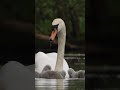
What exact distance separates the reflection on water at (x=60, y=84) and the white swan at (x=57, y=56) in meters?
0.15

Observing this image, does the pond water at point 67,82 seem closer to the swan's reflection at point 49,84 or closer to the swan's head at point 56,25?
the swan's reflection at point 49,84

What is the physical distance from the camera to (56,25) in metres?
3.10

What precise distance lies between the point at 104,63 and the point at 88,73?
4.4 inches

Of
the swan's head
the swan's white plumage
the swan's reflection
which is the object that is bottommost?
the swan's reflection

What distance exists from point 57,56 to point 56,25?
43 cm

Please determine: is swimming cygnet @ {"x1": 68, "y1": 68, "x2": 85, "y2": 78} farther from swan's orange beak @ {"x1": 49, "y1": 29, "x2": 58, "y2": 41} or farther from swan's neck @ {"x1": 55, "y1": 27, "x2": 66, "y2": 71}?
swan's orange beak @ {"x1": 49, "y1": 29, "x2": 58, "y2": 41}

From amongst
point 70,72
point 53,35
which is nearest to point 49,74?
point 70,72

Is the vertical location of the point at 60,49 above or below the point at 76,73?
above

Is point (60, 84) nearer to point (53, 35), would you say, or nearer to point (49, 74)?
point (49, 74)

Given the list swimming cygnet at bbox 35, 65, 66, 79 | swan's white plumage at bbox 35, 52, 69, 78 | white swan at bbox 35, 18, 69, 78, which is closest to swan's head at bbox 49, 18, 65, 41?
white swan at bbox 35, 18, 69, 78

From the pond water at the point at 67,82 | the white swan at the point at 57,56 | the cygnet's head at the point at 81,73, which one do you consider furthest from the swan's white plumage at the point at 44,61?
the cygnet's head at the point at 81,73

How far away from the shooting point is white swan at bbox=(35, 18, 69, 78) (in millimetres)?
3064

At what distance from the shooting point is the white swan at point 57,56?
3.06 metres

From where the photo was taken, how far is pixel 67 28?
10.00 ft
